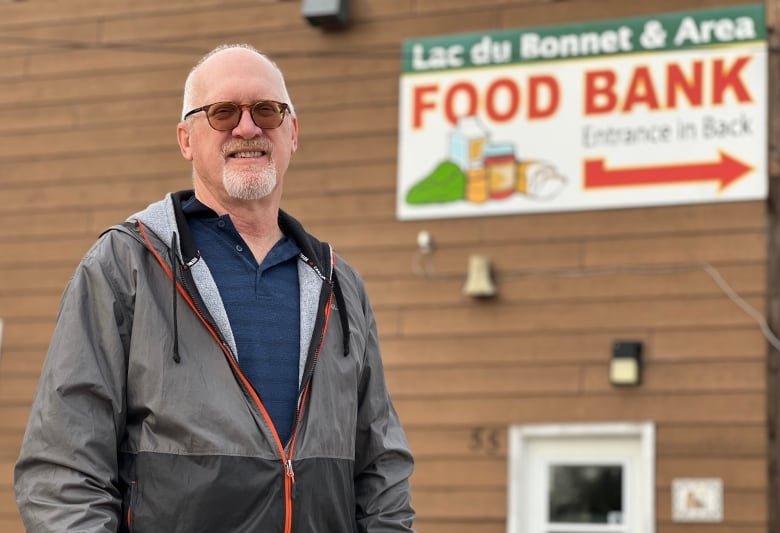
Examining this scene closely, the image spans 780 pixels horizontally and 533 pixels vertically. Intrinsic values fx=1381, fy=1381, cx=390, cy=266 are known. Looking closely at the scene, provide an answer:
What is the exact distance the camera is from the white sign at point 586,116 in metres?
7.38

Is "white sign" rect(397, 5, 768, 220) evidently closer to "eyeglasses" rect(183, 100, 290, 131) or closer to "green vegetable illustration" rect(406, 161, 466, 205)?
"green vegetable illustration" rect(406, 161, 466, 205)

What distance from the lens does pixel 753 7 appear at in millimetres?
7418

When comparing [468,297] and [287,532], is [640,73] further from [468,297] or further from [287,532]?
[287,532]

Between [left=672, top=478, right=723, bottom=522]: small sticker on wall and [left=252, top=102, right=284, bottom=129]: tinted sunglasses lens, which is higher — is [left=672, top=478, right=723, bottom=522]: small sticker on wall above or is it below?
below

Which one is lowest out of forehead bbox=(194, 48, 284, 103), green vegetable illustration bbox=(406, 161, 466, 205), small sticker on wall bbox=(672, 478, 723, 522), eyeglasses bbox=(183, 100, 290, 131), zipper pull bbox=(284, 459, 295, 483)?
small sticker on wall bbox=(672, 478, 723, 522)

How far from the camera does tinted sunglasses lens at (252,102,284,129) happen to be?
2.48 metres

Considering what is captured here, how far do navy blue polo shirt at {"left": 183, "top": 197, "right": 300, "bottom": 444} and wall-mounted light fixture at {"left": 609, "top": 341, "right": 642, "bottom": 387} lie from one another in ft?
16.1

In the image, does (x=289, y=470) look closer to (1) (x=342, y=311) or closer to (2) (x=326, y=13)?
(1) (x=342, y=311)

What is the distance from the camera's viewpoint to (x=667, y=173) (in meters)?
7.42

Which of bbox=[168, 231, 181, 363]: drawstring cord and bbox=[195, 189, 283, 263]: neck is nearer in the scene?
bbox=[168, 231, 181, 363]: drawstring cord

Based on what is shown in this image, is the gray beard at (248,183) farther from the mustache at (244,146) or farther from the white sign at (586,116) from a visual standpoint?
the white sign at (586,116)

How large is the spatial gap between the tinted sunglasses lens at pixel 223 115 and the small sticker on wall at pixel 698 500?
16.9 feet

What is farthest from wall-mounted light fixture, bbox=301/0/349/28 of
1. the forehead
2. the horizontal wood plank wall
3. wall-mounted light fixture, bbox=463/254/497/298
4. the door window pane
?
the forehead

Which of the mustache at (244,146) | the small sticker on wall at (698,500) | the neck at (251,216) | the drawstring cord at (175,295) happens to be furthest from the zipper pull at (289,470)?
the small sticker on wall at (698,500)
